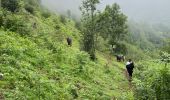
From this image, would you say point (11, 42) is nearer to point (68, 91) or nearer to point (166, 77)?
point (68, 91)

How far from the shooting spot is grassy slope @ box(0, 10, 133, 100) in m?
18.5

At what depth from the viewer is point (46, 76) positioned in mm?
22375

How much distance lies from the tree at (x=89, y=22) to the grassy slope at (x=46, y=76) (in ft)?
34.1

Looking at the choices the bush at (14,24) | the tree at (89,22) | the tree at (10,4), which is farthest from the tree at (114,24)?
the bush at (14,24)

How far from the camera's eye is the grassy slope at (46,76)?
18.5 metres

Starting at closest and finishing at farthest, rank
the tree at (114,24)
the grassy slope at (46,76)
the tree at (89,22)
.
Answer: the grassy slope at (46,76) → the tree at (89,22) → the tree at (114,24)

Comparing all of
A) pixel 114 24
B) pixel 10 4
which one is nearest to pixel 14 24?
pixel 10 4

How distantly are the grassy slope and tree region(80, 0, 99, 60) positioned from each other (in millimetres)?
10392

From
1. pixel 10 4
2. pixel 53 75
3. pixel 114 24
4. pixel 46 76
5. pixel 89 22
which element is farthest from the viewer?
pixel 114 24

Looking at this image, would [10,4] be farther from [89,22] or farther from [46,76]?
[46,76]

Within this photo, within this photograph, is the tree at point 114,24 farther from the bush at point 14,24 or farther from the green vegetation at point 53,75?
the bush at point 14,24

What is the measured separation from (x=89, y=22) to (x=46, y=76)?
2352cm

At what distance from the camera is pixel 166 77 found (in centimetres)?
1791

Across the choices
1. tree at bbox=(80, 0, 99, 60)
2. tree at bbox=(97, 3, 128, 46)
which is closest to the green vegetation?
tree at bbox=(80, 0, 99, 60)
